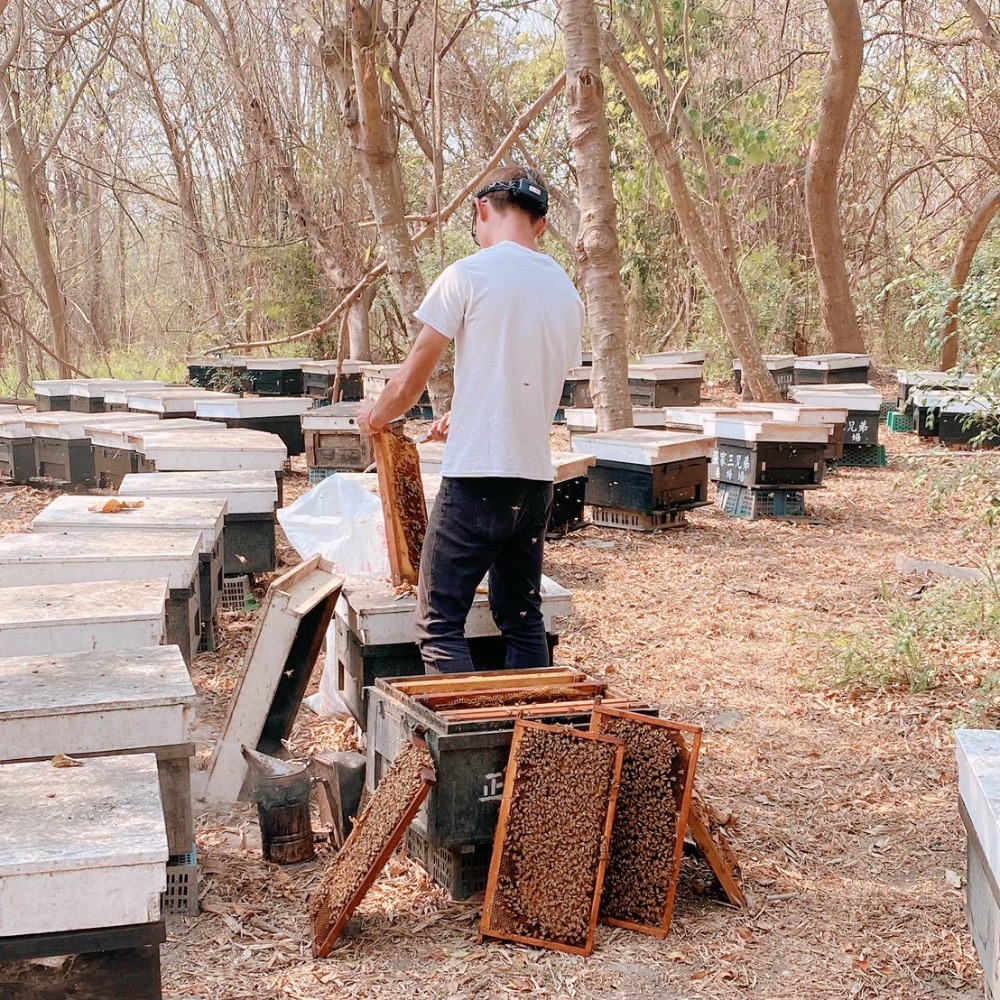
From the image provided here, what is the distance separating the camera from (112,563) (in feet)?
12.7

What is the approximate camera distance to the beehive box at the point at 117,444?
23.2 feet

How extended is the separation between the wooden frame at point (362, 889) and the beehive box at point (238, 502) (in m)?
2.89

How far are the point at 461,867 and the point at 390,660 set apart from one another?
2.85 ft

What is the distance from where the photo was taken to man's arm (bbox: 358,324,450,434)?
128 inches

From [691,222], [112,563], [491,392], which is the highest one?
[691,222]

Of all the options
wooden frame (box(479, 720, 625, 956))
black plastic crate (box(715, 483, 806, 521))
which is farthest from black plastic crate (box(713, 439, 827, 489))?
wooden frame (box(479, 720, 625, 956))

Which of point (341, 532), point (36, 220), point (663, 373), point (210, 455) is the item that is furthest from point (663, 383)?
point (341, 532)

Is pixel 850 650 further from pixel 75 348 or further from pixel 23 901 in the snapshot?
pixel 75 348

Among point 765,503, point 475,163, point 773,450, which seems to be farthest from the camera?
point 475,163

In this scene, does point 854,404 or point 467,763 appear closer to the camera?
point 467,763

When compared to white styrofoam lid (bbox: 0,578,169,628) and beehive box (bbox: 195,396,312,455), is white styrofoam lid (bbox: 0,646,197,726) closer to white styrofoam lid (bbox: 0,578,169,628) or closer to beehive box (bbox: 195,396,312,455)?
white styrofoam lid (bbox: 0,578,169,628)

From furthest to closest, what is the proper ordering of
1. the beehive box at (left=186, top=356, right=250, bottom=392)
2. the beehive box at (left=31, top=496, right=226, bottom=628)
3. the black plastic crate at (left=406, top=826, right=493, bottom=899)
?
the beehive box at (left=186, top=356, right=250, bottom=392) < the beehive box at (left=31, top=496, right=226, bottom=628) < the black plastic crate at (left=406, top=826, right=493, bottom=899)

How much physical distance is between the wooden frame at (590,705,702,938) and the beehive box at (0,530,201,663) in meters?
1.61

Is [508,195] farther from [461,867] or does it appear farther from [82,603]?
[461,867]
